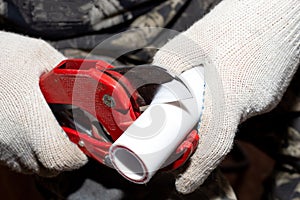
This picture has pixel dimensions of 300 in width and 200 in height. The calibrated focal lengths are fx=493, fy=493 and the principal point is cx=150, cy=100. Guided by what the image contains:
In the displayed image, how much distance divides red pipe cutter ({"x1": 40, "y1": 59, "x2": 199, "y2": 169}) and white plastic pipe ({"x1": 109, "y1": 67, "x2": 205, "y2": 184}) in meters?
0.01

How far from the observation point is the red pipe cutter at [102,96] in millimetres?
400

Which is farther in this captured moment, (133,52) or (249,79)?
(133,52)

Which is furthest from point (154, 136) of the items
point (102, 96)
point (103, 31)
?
point (103, 31)

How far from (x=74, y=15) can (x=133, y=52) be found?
8cm

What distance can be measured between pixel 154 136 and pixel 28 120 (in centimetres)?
13

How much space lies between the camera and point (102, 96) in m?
0.41

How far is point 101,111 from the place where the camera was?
0.42m

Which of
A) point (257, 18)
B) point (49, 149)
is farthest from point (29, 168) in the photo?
point (257, 18)

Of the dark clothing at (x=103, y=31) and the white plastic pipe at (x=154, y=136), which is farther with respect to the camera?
the dark clothing at (x=103, y=31)

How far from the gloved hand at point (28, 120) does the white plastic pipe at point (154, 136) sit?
0.08 m

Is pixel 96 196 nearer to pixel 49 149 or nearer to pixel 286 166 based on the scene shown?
pixel 49 149

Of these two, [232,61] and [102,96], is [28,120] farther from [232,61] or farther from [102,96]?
[232,61]

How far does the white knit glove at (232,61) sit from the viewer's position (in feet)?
1.42

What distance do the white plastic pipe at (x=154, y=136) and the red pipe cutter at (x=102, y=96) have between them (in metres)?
0.01
